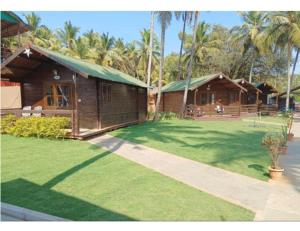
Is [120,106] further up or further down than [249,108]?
further up

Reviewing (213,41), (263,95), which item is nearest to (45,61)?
(263,95)

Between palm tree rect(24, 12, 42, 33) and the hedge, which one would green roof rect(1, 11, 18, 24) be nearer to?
the hedge

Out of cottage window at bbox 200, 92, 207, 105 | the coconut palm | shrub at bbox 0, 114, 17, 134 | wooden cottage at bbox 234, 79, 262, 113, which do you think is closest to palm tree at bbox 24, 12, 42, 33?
the coconut palm

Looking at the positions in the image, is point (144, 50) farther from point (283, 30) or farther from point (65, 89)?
point (65, 89)

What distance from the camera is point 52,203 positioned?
15.2 feet

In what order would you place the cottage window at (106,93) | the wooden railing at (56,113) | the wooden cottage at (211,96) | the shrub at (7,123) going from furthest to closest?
1. the wooden cottage at (211,96)
2. the cottage window at (106,93)
3. the shrub at (7,123)
4. the wooden railing at (56,113)

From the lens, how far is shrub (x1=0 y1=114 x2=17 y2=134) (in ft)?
37.9

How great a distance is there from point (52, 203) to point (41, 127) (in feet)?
21.3

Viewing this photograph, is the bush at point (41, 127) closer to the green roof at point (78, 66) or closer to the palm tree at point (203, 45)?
the green roof at point (78, 66)

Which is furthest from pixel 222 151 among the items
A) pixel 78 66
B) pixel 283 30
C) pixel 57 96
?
pixel 283 30

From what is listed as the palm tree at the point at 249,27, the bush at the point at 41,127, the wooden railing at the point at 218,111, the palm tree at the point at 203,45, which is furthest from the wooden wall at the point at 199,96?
the bush at the point at 41,127

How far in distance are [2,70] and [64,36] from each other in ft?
93.2

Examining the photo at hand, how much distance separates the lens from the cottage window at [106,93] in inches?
543
